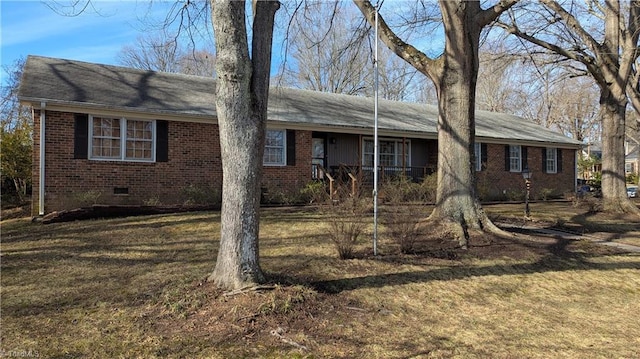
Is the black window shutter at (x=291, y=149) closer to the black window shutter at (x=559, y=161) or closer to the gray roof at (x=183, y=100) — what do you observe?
the gray roof at (x=183, y=100)

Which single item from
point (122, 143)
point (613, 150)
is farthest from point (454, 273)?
point (613, 150)

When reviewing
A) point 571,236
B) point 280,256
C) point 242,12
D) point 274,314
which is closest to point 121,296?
point 274,314

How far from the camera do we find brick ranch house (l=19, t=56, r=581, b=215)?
11641 millimetres

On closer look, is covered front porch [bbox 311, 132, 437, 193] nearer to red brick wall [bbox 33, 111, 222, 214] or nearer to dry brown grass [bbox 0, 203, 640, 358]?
red brick wall [bbox 33, 111, 222, 214]

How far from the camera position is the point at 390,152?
1881 cm

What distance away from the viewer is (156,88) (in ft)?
47.8

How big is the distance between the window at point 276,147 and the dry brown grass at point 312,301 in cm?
657

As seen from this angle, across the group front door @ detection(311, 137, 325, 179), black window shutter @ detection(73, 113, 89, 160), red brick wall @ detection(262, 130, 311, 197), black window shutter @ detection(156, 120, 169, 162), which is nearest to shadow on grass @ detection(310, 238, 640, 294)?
red brick wall @ detection(262, 130, 311, 197)

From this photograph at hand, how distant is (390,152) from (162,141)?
31.3ft

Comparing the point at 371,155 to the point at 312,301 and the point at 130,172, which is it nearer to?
the point at 130,172

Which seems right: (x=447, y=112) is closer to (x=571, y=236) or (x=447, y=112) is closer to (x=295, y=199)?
(x=571, y=236)

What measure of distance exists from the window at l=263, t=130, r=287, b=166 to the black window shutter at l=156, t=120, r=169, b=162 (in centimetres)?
319

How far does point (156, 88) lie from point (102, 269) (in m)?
9.76

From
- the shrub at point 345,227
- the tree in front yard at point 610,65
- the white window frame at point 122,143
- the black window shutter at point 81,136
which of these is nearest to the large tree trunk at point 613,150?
the tree in front yard at point 610,65
